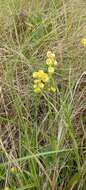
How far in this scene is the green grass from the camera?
42.2 inches

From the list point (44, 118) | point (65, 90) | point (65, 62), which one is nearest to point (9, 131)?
point (44, 118)

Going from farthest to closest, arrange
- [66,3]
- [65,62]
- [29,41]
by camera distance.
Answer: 1. [66,3]
2. [29,41]
3. [65,62]

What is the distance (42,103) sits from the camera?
50.4 inches

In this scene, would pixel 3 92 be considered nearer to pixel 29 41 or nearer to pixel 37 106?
pixel 37 106

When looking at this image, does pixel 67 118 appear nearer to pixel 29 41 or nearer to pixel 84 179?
pixel 84 179

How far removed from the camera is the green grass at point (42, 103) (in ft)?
3.51

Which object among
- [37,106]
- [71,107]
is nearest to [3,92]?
[37,106]

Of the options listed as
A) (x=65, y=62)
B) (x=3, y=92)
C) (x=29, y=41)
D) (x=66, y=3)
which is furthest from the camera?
(x=66, y=3)

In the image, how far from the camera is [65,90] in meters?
1.30

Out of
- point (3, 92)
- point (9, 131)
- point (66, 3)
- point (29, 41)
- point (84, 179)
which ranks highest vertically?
point (66, 3)

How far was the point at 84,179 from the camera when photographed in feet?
3.46

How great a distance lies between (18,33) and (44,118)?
545mm

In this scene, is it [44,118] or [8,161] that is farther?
[44,118]

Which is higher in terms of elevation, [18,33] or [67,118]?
[18,33]
